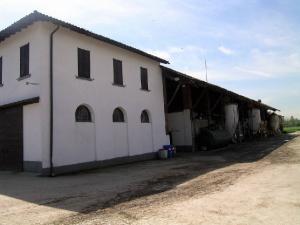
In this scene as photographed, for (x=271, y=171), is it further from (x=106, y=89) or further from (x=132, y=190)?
(x=106, y=89)

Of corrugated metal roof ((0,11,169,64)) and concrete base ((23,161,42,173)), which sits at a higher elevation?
corrugated metal roof ((0,11,169,64))

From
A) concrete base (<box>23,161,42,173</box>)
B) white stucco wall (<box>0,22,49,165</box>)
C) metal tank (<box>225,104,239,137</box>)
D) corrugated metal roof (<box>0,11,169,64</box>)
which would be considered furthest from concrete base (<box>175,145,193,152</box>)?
concrete base (<box>23,161,42,173</box>)

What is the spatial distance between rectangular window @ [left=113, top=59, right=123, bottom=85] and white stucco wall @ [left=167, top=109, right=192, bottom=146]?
631cm

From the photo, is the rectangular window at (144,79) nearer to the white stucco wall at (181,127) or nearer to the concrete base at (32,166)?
the white stucco wall at (181,127)

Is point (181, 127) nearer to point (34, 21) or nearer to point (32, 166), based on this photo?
point (32, 166)

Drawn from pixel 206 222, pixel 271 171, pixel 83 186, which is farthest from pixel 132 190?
pixel 271 171

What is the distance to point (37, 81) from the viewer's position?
41.9 ft

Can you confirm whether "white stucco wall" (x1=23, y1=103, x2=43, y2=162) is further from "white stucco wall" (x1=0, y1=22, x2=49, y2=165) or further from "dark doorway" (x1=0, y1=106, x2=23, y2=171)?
"dark doorway" (x1=0, y1=106, x2=23, y2=171)

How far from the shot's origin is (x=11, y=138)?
14.0 metres

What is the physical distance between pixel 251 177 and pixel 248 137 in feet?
76.8

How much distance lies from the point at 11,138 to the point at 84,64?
4.64m

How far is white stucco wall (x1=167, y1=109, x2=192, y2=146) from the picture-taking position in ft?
70.0

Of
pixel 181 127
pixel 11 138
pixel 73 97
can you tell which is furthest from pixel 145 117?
pixel 11 138

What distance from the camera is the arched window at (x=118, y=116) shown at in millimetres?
16369
